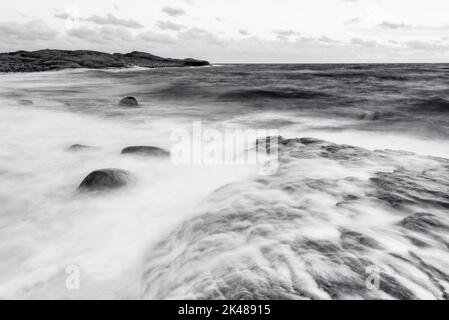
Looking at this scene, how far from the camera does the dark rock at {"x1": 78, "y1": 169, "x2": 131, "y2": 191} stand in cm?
459

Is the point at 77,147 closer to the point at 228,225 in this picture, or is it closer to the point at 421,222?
the point at 228,225

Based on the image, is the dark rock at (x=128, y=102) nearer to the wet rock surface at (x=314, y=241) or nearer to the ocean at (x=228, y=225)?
the ocean at (x=228, y=225)

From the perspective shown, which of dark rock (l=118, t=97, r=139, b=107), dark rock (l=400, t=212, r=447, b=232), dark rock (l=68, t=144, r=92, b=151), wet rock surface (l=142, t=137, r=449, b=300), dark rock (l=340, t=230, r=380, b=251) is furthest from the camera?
dark rock (l=118, t=97, r=139, b=107)

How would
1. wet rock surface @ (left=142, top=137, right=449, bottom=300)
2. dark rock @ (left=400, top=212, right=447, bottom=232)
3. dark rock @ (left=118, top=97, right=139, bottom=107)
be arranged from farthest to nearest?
dark rock @ (left=118, top=97, right=139, bottom=107) → dark rock @ (left=400, top=212, right=447, bottom=232) → wet rock surface @ (left=142, top=137, right=449, bottom=300)

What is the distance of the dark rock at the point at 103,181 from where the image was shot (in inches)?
181

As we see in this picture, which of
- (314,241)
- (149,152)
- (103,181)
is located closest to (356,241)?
(314,241)

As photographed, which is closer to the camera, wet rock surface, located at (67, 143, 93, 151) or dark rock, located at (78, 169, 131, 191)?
dark rock, located at (78, 169, 131, 191)

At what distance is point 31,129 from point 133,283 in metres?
7.25

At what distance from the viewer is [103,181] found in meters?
4.64

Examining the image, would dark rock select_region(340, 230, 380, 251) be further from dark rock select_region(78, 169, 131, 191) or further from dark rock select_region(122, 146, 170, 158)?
dark rock select_region(122, 146, 170, 158)

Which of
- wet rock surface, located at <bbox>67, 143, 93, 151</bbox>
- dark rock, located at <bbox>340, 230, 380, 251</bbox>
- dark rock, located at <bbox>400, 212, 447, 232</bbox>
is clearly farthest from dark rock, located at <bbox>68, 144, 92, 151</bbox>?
dark rock, located at <bbox>400, 212, 447, 232</bbox>

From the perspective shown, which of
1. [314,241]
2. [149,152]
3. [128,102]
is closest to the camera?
[314,241]

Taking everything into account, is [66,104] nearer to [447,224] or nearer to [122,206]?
[122,206]

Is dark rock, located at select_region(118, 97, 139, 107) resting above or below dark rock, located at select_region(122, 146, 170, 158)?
above
